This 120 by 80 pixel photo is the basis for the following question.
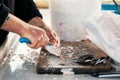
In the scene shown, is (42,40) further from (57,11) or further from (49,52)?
(57,11)

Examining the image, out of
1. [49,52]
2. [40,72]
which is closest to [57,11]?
[49,52]

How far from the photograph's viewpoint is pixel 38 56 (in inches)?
39.1

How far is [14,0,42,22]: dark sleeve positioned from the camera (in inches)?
44.3

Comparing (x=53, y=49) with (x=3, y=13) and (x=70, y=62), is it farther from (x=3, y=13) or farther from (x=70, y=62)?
(x=3, y=13)

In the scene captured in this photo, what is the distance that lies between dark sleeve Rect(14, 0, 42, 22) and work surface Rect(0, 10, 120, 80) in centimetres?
14

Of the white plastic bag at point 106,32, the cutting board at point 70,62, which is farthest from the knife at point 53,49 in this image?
the white plastic bag at point 106,32

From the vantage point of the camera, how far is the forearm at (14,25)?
2.75 ft

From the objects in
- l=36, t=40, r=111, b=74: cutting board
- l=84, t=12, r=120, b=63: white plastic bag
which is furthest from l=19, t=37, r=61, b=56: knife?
l=84, t=12, r=120, b=63: white plastic bag

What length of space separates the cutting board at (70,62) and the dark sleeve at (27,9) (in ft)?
0.61

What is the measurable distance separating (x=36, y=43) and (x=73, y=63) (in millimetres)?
136

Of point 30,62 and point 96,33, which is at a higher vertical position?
point 96,33

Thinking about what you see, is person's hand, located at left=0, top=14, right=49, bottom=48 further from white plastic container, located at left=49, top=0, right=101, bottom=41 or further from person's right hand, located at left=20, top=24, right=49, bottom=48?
white plastic container, located at left=49, top=0, right=101, bottom=41

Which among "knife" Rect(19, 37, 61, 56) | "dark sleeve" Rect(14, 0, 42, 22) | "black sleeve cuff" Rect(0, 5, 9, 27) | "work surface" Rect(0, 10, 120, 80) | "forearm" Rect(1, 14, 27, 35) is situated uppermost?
"black sleeve cuff" Rect(0, 5, 9, 27)

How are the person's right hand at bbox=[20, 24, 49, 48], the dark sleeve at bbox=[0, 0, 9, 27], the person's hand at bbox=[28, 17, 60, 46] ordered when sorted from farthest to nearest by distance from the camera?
the person's hand at bbox=[28, 17, 60, 46] → the person's right hand at bbox=[20, 24, 49, 48] → the dark sleeve at bbox=[0, 0, 9, 27]
